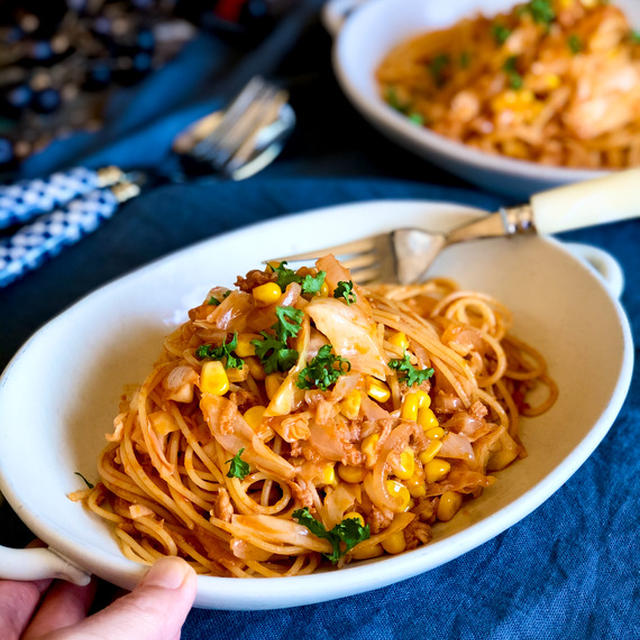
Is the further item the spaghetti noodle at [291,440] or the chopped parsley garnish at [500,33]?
→ the chopped parsley garnish at [500,33]

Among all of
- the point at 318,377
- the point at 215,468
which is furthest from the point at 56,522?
the point at 318,377

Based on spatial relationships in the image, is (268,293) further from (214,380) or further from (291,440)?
(291,440)

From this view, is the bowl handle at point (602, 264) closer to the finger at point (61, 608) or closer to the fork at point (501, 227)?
the fork at point (501, 227)

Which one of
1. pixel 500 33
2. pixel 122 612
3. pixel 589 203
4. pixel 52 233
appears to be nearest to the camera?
pixel 122 612

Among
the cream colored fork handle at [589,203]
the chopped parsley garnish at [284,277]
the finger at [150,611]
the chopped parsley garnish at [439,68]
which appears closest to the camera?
the finger at [150,611]

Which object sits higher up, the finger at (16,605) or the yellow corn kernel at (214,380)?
the yellow corn kernel at (214,380)

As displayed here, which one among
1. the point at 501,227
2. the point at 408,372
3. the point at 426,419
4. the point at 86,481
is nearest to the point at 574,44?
the point at 501,227

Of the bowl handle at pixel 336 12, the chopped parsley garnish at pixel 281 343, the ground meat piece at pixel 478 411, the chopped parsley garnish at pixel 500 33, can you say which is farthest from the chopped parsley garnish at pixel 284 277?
the bowl handle at pixel 336 12
